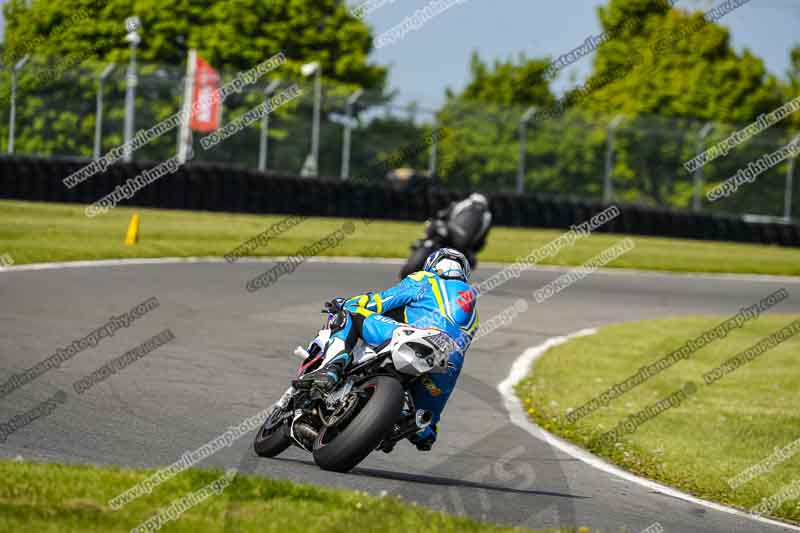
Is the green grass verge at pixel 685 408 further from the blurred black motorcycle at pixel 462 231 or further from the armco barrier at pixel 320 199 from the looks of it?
the armco barrier at pixel 320 199

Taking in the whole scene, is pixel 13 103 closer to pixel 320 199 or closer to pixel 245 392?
pixel 320 199

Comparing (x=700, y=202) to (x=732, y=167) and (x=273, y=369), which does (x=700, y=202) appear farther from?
(x=273, y=369)

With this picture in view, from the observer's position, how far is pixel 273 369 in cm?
1122

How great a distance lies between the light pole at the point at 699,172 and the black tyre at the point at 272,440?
3063 centimetres

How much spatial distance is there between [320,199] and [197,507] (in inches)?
926

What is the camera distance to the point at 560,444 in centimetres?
952

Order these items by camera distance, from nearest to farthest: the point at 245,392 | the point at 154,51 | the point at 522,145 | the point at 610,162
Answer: the point at 245,392 → the point at 522,145 → the point at 610,162 → the point at 154,51

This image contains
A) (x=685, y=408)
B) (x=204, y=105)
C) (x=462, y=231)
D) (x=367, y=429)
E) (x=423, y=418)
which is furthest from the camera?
(x=204, y=105)

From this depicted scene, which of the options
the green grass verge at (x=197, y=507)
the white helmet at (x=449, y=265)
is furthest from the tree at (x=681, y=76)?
the green grass verge at (x=197, y=507)

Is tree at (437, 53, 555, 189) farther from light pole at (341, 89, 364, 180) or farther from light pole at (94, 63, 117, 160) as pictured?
light pole at (94, 63, 117, 160)

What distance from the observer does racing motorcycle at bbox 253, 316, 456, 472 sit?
21.5 ft

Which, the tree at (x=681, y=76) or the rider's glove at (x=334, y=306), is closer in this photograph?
the rider's glove at (x=334, y=306)

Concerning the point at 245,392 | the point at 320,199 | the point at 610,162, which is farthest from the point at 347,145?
the point at 245,392

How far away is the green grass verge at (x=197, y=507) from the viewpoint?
17.2 ft
